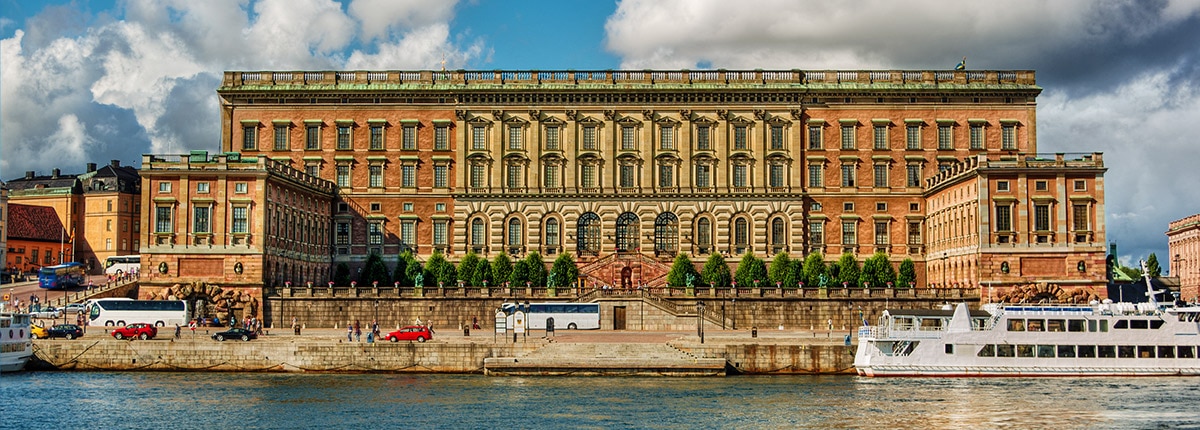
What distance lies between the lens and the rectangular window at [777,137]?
112938 millimetres

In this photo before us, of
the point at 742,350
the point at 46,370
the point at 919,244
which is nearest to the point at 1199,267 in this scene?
the point at 919,244

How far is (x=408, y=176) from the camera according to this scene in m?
113

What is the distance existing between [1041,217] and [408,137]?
48197mm

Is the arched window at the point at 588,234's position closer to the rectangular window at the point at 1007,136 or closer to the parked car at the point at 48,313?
the rectangular window at the point at 1007,136

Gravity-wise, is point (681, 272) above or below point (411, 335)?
above

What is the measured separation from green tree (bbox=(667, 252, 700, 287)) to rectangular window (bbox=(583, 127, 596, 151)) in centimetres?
1224

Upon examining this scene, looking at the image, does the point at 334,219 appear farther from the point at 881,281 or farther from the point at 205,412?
the point at 205,412

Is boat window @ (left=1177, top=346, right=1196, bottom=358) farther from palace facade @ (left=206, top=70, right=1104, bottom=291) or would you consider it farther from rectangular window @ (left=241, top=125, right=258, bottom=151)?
rectangular window @ (left=241, top=125, right=258, bottom=151)

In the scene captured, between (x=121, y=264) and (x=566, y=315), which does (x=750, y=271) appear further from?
(x=121, y=264)

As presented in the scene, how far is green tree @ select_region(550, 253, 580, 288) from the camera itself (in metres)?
106

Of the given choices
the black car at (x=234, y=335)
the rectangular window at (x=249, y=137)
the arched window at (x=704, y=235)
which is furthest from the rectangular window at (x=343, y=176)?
the black car at (x=234, y=335)

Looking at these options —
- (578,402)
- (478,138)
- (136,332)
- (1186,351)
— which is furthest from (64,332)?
(1186,351)

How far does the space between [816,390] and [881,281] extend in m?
39.9

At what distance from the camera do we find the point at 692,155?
113 m
